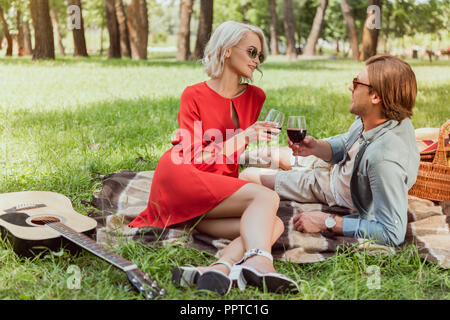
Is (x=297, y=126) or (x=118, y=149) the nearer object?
(x=297, y=126)

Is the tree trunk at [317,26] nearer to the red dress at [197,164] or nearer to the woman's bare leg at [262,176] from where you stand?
the woman's bare leg at [262,176]

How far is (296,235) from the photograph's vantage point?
3.49m

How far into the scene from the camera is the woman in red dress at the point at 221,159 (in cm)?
298

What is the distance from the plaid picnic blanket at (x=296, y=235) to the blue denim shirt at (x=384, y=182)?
107mm

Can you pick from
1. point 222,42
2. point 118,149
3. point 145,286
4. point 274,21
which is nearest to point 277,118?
point 222,42

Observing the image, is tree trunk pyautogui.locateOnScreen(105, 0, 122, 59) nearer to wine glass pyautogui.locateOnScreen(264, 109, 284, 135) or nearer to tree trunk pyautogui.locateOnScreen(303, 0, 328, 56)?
tree trunk pyautogui.locateOnScreen(303, 0, 328, 56)

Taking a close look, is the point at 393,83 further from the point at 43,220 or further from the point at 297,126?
the point at 43,220

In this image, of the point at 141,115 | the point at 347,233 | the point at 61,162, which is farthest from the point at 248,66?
the point at 141,115

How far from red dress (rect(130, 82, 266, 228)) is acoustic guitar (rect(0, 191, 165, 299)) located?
531 millimetres

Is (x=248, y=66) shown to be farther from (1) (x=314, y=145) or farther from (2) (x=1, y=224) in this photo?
(2) (x=1, y=224)

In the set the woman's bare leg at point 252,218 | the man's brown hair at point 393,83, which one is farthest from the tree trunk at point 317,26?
the woman's bare leg at point 252,218

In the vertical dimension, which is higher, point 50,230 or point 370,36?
point 370,36

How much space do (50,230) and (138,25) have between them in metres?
19.4

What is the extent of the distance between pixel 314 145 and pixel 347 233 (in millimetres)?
728
